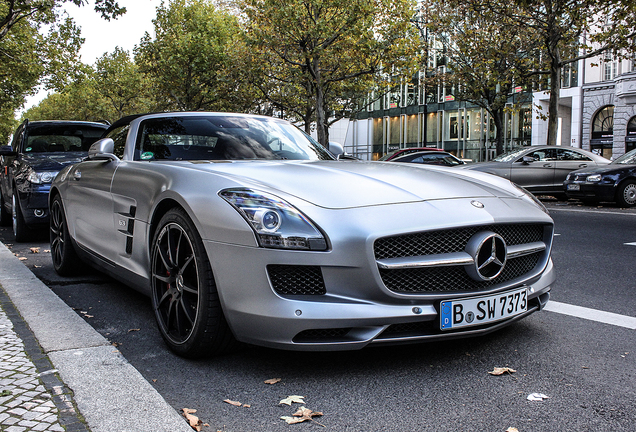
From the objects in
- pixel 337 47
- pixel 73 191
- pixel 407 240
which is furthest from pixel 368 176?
pixel 337 47

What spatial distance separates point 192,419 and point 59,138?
8.34m

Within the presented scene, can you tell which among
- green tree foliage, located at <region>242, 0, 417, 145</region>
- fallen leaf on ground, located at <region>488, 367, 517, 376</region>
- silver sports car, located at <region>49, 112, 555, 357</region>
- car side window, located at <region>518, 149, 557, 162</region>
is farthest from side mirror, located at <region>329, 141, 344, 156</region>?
green tree foliage, located at <region>242, 0, 417, 145</region>

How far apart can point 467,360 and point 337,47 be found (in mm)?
23472

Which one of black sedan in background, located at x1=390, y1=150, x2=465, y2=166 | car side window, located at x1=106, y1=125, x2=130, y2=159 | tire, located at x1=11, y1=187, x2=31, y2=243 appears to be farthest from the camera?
black sedan in background, located at x1=390, y1=150, x2=465, y2=166

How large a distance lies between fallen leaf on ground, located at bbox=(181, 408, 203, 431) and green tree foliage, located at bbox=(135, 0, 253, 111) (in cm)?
3302

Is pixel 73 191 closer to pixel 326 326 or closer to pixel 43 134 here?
pixel 326 326

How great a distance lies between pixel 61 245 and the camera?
18.5 feet

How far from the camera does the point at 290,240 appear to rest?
9.06ft

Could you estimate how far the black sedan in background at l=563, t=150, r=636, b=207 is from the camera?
571 inches

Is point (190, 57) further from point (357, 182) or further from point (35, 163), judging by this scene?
point (357, 182)

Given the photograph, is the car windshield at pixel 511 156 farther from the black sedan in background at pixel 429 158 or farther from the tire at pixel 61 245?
the tire at pixel 61 245

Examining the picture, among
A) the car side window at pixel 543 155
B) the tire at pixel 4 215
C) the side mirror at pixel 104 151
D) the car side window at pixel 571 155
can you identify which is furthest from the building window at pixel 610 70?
the side mirror at pixel 104 151

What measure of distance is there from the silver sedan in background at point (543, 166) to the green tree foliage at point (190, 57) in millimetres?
20611

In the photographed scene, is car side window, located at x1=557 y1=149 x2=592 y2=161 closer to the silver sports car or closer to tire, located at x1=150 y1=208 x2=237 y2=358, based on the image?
the silver sports car
